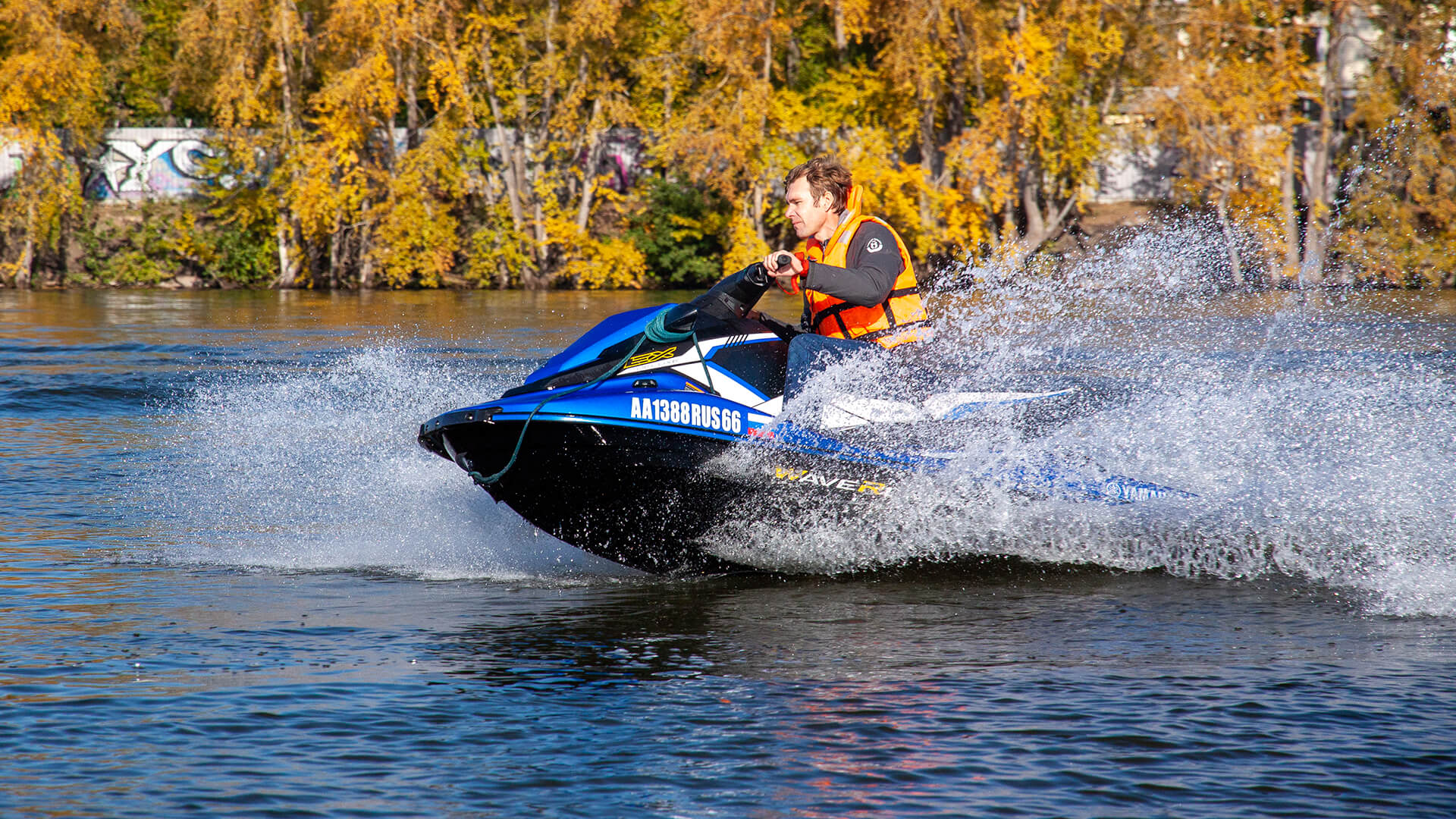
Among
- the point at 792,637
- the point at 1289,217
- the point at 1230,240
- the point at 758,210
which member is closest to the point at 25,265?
the point at 758,210

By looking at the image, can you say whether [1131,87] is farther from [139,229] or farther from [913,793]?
[913,793]

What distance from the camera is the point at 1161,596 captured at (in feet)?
18.3

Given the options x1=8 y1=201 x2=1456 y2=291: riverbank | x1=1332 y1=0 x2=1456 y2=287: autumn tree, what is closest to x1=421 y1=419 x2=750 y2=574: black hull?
x1=1332 y1=0 x2=1456 y2=287: autumn tree

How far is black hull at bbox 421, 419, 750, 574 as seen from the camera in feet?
17.8

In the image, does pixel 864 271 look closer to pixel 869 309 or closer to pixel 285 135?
pixel 869 309

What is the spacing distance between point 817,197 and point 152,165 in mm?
28205

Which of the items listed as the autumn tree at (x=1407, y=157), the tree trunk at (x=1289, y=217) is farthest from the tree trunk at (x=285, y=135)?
the autumn tree at (x=1407, y=157)

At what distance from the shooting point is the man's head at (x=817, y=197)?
606cm

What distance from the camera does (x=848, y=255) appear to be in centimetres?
596

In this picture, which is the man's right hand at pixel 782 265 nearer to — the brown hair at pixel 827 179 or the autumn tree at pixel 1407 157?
the brown hair at pixel 827 179

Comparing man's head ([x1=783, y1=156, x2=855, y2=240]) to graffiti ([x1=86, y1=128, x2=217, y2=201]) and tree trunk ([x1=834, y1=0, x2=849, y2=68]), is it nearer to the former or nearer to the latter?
tree trunk ([x1=834, y1=0, x2=849, y2=68])

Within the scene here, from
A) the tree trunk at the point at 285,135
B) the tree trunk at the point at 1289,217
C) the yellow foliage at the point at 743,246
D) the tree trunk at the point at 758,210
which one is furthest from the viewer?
the tree trunk at the point at 758,210

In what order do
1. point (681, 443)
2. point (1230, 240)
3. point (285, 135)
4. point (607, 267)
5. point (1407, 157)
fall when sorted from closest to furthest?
point (681, 443) → point (1407, 157) → point (1230, 240) → point (285, 135) → point (607, 267)

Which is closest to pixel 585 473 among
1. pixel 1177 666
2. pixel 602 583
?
pixel 602 583
